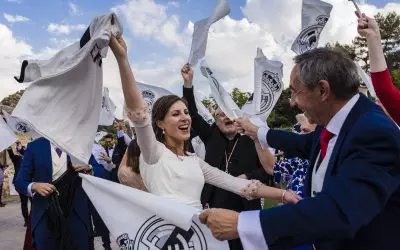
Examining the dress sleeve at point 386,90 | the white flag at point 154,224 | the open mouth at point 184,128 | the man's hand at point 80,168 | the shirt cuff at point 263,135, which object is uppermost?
the dress sleeve at point 386,90

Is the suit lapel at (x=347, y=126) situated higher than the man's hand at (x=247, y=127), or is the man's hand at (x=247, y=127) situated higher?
the man's hand at (x=247, y=127)

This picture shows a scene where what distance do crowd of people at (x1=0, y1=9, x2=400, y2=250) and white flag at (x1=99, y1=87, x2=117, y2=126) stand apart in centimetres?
403

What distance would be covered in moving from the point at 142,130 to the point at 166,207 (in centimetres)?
47

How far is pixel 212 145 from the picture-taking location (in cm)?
491

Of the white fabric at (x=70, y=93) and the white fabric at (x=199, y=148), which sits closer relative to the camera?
→ the white fabric at (x=70, y=93)

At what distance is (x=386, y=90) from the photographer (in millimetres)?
2848

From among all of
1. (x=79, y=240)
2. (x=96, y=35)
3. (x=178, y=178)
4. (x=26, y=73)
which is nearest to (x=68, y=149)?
(x=26, y=73)

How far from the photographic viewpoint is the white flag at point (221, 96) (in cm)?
460

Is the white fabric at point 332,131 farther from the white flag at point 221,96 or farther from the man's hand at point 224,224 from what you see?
the white flag at point 221,96

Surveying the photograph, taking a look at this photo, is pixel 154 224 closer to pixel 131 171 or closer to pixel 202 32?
pixel 131 171

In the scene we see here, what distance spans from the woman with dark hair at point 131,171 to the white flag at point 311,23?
264 cm

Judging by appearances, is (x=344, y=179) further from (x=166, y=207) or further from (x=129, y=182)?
(x=129, y=182)

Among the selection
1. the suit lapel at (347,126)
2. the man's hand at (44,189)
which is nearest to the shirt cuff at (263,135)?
the suit lapel at (347,126)

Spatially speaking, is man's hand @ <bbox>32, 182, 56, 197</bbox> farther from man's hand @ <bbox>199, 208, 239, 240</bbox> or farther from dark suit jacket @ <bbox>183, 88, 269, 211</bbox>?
man's hand @ <bbox>199, 208, 239, 240</bbox>
